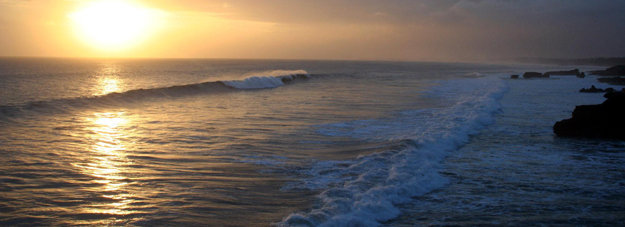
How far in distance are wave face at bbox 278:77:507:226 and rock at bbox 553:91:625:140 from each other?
7.23ft

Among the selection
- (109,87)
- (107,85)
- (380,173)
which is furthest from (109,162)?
(107,85)

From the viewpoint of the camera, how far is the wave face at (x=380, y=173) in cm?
515

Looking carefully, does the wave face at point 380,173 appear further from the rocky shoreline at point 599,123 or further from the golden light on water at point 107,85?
the golden light on water at point 107,85

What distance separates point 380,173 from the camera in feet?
23.2

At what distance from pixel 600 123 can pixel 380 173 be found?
24.5ft

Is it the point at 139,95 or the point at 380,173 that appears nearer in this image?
the point at 380,173

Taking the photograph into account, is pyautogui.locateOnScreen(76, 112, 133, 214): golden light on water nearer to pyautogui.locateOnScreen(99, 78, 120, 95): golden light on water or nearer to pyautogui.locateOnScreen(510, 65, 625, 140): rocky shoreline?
pyautogui.locateOnScreen(510, 65, 625, 140): rocky shoreline

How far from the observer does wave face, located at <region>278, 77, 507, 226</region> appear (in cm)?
515

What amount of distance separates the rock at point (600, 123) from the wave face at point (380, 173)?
2203 millimetres

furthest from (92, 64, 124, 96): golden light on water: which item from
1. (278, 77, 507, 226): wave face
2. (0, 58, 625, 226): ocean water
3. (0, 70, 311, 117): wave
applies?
(278, 77, 507, 226): wave face

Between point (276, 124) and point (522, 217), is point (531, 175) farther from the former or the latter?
point (276, 124)

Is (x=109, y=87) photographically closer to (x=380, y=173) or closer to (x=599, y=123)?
(x=380, y=173)

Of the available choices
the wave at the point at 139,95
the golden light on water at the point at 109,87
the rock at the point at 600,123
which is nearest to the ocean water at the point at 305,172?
the rock at the point at 600,123

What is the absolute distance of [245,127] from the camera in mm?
12523
